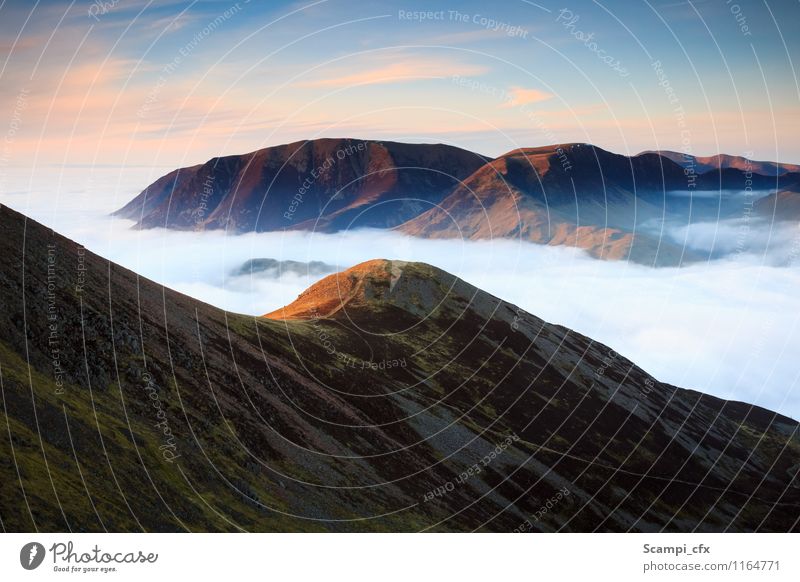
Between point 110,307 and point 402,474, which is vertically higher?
point 110,307

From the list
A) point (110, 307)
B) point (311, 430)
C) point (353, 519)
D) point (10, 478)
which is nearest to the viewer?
point (10, 478)
